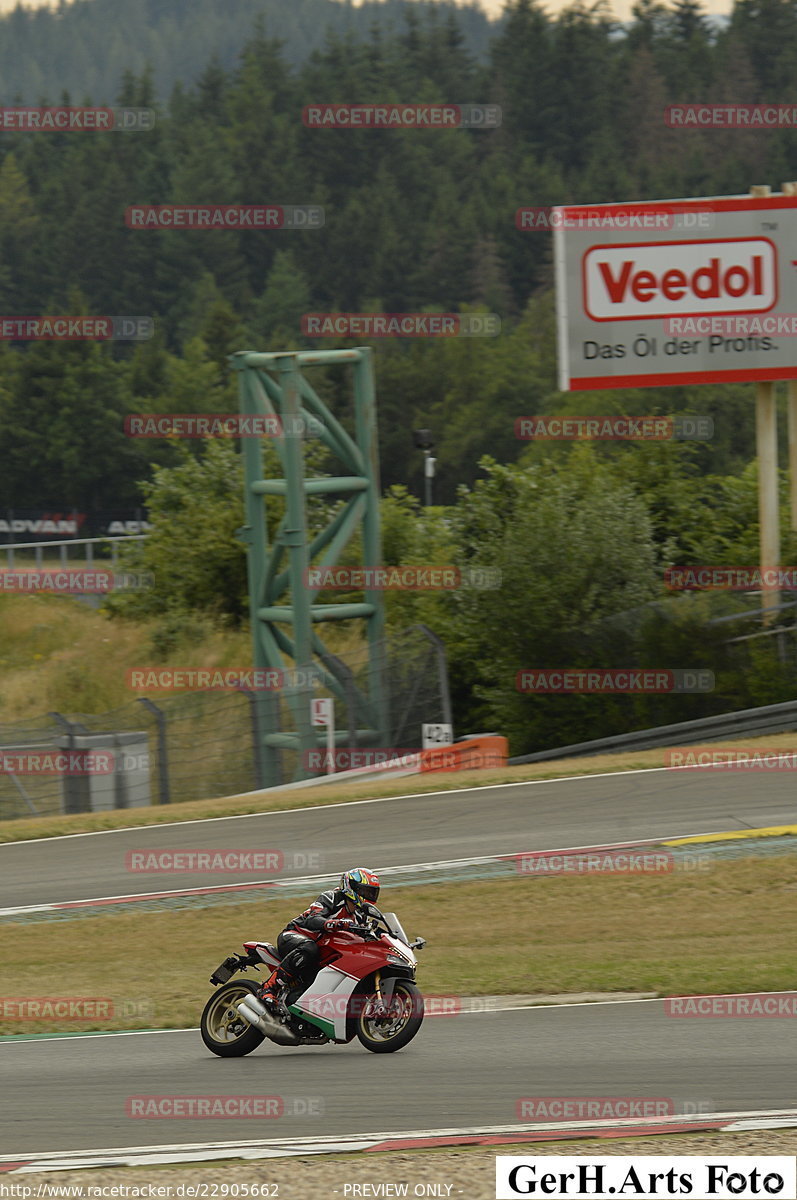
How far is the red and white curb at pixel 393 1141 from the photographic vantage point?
23.5 feet

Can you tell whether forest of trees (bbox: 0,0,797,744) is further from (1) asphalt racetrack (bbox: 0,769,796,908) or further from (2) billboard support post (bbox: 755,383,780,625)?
(1) asphalt racetrack (bbox: 0,769,796,908)

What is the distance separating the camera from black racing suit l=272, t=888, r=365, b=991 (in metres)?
8.68

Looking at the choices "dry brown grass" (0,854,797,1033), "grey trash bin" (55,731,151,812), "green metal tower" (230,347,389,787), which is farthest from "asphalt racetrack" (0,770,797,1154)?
"green metal tower" (230,347,389,787)

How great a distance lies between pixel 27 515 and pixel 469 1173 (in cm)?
8631

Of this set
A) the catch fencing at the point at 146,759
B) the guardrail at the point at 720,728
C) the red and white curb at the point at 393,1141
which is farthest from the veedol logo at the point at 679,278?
the red and white curb at the point at 393,1141

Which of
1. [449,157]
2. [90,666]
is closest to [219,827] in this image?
[90,666]

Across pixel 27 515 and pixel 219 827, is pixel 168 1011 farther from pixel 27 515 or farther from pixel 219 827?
pixel 27 515

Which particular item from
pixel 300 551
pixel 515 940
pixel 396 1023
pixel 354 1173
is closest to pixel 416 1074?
pixel 396 1023

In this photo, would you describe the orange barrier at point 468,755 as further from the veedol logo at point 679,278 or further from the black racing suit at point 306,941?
the black racing suit at point 306,941

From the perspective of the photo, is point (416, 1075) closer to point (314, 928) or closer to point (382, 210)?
point (314, 928)

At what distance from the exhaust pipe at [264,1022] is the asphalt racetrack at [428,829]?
642 centimetres

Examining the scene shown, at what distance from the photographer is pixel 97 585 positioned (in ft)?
149

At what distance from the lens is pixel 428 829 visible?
1688cm

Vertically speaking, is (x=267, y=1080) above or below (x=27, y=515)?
below
